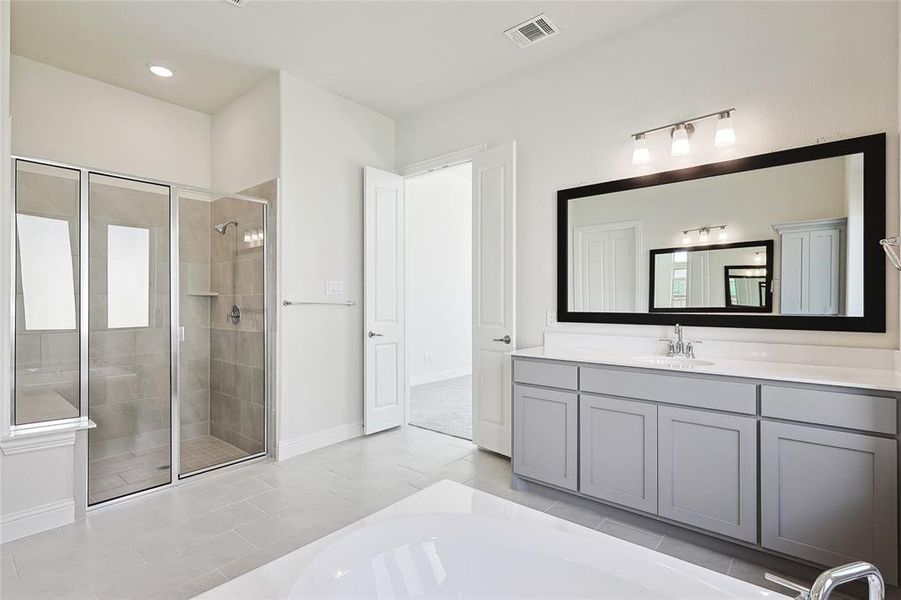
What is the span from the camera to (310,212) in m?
3.61

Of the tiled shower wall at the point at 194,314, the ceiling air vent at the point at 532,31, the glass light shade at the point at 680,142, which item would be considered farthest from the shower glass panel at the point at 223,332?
the glass light shade at the point at 680,142

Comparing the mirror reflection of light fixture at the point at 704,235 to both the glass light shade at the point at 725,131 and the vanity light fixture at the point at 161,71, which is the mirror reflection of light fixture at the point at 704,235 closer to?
the glass light shade at the point at 725,131

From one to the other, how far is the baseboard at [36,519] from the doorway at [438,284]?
137 inches

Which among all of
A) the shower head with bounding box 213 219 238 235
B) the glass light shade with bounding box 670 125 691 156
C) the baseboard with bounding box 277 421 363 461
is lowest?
the baseboard with bounding box 277 421 363 461

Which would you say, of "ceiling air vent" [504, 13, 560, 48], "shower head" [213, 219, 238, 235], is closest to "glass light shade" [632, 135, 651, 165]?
"ceiling air vent" [504, 13, 560, 48]

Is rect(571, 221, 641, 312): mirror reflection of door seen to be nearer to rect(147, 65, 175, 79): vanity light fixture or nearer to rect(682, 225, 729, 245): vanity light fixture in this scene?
rect(682, 225, 729, 245): vanity light fixture

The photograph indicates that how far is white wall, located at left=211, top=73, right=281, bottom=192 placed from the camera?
347 cm

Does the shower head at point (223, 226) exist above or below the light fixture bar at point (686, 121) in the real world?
below

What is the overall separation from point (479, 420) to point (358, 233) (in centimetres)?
188

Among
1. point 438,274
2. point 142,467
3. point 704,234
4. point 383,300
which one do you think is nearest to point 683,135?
point 704,234

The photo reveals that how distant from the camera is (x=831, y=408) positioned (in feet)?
5.95

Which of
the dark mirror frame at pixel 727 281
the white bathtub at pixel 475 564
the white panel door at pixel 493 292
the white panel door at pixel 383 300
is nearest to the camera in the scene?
the white bathtub at pixel 475 564

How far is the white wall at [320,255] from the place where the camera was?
3443 mm

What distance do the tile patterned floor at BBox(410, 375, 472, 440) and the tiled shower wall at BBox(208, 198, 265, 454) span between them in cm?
152
